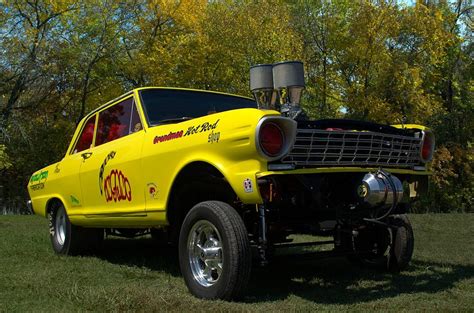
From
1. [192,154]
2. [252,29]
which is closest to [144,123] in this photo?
[192,154]

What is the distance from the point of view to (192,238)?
4.40 metres

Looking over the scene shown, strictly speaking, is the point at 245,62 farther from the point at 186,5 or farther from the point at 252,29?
the point at 186,5

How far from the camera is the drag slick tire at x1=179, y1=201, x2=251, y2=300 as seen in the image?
392cm

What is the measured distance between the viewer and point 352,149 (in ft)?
14.3

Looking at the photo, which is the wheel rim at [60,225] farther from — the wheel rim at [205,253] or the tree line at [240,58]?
the tree line at [240,58]

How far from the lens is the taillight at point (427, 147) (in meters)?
4.95

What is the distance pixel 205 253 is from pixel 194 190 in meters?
0.79

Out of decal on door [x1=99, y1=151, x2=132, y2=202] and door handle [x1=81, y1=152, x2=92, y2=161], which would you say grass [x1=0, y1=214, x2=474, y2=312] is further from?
door handle [x1=81, y1=152, x2=92, y2=161]

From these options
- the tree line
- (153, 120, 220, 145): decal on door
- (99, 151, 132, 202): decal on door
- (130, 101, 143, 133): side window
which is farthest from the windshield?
the tree line

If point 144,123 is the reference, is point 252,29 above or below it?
above

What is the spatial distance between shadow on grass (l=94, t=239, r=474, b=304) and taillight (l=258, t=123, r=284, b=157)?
42.2 inches

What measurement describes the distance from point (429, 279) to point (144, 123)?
123 inches

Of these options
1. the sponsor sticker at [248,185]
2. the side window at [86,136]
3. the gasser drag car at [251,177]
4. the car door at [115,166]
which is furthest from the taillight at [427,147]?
the side window at [86,136]

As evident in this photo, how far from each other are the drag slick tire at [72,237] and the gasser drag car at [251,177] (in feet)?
3.15
